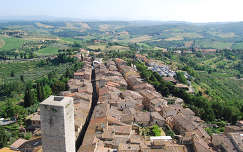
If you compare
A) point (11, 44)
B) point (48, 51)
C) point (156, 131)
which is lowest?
point (156, 131)

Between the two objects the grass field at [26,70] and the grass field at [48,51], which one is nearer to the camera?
the grass field at [26,70]

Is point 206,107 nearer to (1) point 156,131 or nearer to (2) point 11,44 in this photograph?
(1) point 156,131

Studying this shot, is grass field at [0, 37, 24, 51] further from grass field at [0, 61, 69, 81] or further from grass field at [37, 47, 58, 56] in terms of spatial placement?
grass field at [0, 61, 69, 81]

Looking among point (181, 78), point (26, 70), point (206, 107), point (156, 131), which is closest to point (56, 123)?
point (156, 131)

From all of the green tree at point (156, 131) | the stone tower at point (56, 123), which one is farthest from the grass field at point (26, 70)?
the stone tower at point (56, 123)

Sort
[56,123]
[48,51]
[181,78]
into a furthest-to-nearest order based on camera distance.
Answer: [48,51] < [181,78] < [56,123]

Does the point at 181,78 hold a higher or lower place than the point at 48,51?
lower

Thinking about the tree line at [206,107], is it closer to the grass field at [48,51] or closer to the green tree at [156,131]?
the green tree at [156,131]
